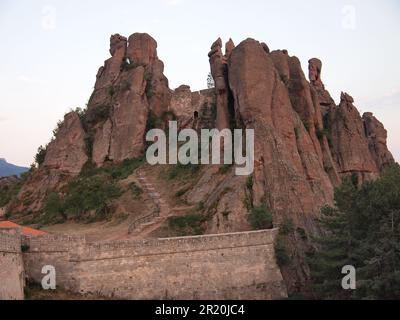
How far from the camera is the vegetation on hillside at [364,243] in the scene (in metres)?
26.8

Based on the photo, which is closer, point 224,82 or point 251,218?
point 251,218

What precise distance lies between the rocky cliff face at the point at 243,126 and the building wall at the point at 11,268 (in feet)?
42.8

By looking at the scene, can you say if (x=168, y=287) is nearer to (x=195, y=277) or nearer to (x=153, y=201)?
(x=195, y=277)

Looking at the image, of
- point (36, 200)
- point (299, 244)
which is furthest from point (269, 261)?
point (36, 200)

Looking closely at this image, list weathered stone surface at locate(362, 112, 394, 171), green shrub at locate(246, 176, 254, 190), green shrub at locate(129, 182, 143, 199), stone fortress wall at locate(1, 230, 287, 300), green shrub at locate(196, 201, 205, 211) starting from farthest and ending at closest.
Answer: weathered stone surface at locate(362, 112, 394, 171)
green shrub at locate(129, 182, 143, 199)
green shrub at locate(196, 201, 205, 211)
green shrub at locate(246, 176, 254, 190)
stone fortress wall at locate(1, 230, 287, 300)

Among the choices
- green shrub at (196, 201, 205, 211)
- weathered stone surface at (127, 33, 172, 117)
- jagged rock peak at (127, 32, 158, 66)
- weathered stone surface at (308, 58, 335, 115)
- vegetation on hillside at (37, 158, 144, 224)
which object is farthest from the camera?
jagged rock peak at (127, 32, 158, 66)

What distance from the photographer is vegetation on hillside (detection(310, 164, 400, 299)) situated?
26.8 metres

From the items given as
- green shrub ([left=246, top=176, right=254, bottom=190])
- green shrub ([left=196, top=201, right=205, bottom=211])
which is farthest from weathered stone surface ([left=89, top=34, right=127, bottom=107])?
green shrub ([left=246, top=176, right=254, bottom=190])

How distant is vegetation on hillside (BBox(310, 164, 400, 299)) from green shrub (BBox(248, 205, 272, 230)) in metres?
3.11

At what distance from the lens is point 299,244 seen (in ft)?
113

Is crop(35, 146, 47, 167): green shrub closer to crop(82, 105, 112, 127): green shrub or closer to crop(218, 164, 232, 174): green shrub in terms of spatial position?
crop(82, 105, 112, 127): green shrub

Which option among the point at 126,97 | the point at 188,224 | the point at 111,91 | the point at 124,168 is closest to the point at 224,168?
the point at 188,224
